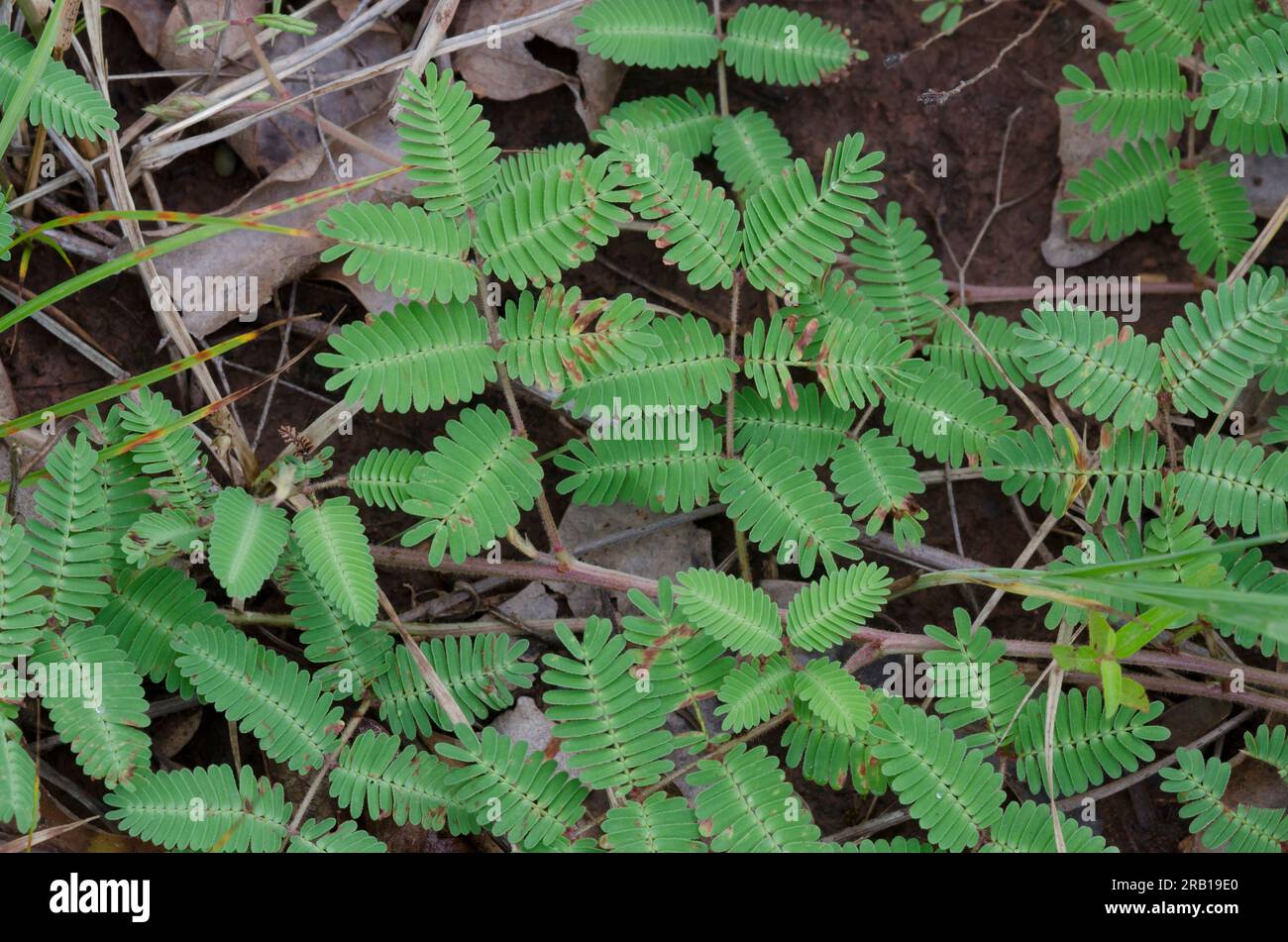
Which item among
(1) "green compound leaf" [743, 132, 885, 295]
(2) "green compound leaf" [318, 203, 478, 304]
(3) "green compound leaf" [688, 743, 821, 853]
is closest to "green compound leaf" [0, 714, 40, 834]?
(2) "green compound leaf" [318, 203, 478, 304]

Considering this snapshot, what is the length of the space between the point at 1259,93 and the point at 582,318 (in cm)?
222

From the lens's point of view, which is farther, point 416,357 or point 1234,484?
point 1234,484

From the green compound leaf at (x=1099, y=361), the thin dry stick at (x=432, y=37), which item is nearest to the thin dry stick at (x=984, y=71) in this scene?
the green compound leaf at (x=1099, y=361)

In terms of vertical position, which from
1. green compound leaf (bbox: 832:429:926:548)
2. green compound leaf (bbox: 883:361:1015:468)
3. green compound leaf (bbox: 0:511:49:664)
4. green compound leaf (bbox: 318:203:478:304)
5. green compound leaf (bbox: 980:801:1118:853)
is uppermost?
green compound leaf (bbox: 318:203:478:304)

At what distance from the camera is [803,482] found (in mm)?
3445

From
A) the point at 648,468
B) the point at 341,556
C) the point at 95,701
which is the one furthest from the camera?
the point at 648,468

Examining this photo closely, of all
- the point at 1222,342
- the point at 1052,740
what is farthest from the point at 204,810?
the point at 1222,342

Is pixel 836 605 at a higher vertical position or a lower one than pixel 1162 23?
lower

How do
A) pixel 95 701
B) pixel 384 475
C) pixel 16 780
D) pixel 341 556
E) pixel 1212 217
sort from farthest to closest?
pixel 1212 217, pixel 384 475, pixel 341 556, pixel 95 701, pixel 16 780

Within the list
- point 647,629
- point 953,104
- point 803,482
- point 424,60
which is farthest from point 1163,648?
point 424,60

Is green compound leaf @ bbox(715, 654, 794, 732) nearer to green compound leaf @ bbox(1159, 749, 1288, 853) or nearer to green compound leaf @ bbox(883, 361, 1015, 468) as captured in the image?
green compound leaf @ bbox(883, 361, 1015, 468)

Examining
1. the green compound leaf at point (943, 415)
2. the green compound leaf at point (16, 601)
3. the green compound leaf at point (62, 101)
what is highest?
the green compound leaf at point (62, 101)

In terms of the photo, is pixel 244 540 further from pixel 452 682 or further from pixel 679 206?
pixel 679 206

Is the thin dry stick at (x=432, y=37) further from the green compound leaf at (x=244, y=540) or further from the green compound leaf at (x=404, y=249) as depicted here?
the green compound leaf at (x=244, y=540)
